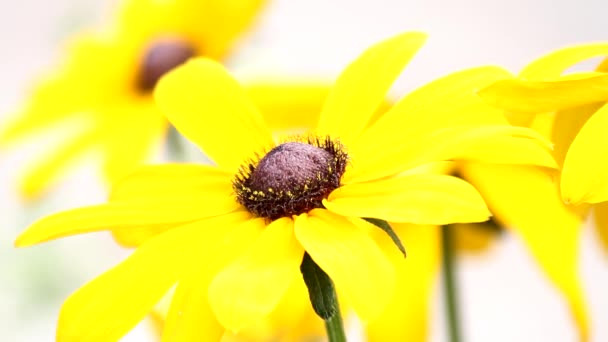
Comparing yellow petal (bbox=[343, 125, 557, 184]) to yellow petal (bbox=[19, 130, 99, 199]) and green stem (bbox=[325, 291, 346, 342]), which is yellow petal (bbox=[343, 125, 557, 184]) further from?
yellow petal (bbox=[19, 130, 99, 199])

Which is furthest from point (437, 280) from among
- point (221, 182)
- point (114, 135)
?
point (114, 135)

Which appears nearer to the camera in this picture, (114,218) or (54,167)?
(114,218)

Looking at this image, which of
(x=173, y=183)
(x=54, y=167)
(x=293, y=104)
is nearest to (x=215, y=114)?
(x=173, y=183)

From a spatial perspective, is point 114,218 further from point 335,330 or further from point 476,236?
point 476,236

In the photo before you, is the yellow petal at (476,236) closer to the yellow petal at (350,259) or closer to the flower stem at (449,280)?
the flower stem at (449,280)

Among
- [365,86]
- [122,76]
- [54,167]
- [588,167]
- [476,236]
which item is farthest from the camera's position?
[122,76]

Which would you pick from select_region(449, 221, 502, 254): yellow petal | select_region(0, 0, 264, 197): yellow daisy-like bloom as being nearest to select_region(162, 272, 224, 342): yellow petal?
select_region(449, 221, 502, 254): yellow petal
